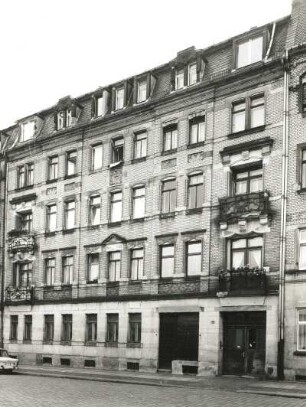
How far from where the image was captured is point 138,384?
1024 inches

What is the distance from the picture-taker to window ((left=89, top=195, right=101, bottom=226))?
3762 cm

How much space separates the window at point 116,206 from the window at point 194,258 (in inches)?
214

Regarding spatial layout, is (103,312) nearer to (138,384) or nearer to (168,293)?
(168,293)

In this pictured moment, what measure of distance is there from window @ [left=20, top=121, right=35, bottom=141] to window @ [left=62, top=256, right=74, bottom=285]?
907cm

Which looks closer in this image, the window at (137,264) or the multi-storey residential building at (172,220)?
the multi-storey residential building at (172,220)

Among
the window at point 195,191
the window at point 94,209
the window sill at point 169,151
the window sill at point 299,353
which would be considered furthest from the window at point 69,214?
the window sill at point 299,353

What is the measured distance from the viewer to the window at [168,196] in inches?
1330

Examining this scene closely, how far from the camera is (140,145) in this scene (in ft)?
118

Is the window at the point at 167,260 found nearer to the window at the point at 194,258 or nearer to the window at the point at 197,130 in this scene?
the window at the point at 194,258

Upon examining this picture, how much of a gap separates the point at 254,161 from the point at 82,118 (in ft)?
44.5

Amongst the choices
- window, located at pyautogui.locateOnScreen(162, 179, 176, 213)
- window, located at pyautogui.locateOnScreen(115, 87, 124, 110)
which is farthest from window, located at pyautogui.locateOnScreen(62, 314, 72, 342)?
window, located at pyautogui.locateOnScreen(115, 87, 124, 110)

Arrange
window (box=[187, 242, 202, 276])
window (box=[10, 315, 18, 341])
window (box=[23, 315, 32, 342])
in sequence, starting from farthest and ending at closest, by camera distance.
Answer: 1. window (box=[10, 315, 18, 341])
2. window (box=[23, 315, 32, 342])
3. window (box=[187, 242, 202, 276])

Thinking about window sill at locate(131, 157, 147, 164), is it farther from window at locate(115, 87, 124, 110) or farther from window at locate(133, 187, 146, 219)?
window at locate(115, 87, 124, 110)

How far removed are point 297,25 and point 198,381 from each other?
1646cm
